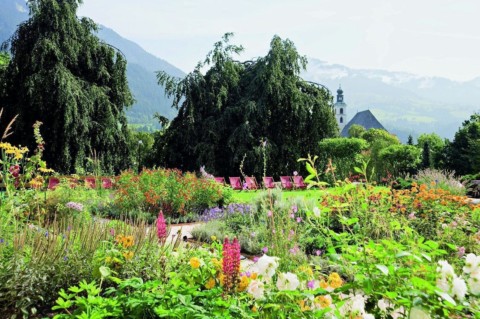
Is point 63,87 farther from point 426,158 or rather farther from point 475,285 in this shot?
point 475,285

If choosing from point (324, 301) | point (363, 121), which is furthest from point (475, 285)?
point (363, 121)

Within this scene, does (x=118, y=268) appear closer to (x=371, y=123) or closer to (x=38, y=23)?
(x=38, y=23)

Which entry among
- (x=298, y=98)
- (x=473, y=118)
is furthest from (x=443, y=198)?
(x=473, y=118)

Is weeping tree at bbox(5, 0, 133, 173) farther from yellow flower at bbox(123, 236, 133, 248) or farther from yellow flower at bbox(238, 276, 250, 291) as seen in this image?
yellow flower at bbox(238, 276, 250, 291)

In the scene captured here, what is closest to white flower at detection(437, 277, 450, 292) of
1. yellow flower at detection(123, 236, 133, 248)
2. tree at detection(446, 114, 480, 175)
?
yellow flower at detection(123, 236, 133, 248)

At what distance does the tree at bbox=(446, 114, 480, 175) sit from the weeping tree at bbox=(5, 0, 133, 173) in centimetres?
1163

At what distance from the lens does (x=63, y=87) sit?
46.5ft

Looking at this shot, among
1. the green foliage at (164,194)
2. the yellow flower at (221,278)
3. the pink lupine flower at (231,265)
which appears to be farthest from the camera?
the green foliage at (164,194)

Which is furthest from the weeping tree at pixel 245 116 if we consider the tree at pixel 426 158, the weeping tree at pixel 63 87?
the tree at pixel 426 158

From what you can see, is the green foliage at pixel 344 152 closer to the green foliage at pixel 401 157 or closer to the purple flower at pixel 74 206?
the green foliage at pixel 401 157

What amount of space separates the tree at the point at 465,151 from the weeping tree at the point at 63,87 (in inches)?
458

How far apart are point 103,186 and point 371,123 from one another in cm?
6448

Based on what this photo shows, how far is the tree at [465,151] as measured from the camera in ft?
47.3

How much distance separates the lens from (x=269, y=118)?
57.3ft
